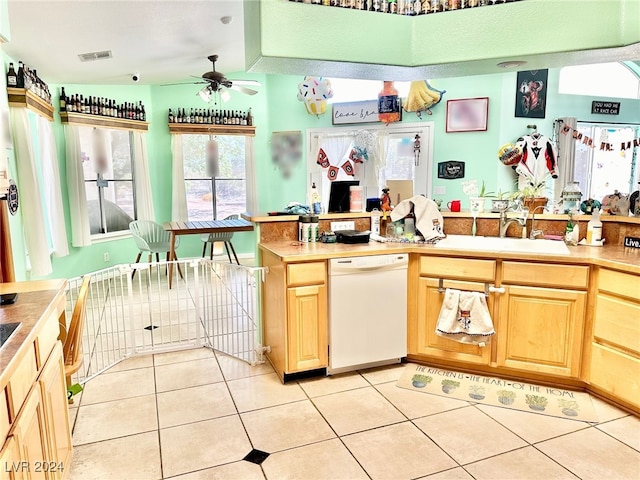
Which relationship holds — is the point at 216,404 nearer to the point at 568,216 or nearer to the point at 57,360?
the point at 57,360

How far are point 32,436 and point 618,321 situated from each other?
9.41ft

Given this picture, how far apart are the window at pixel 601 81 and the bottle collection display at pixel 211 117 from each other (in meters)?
4.68

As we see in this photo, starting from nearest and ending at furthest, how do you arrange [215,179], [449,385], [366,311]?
[449,385], [366,311], [215,179]

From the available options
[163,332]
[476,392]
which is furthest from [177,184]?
[476,392]

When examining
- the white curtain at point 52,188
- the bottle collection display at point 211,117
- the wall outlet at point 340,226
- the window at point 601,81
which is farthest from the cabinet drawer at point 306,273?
the window at point 601,81

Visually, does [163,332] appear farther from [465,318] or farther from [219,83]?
[219,83]

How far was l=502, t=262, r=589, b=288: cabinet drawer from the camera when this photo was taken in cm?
259

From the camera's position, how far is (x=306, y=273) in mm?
2775

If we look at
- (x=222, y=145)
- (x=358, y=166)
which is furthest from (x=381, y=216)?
(x=222, y=145)

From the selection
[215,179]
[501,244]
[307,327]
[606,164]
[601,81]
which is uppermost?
[601,81]

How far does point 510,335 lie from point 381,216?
127cm

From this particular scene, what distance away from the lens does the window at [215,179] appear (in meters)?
6.95

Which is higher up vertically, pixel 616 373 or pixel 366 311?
pixel 366 311

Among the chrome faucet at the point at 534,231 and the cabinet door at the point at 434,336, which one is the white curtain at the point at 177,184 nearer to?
the cabinet door at the point at 434,336
